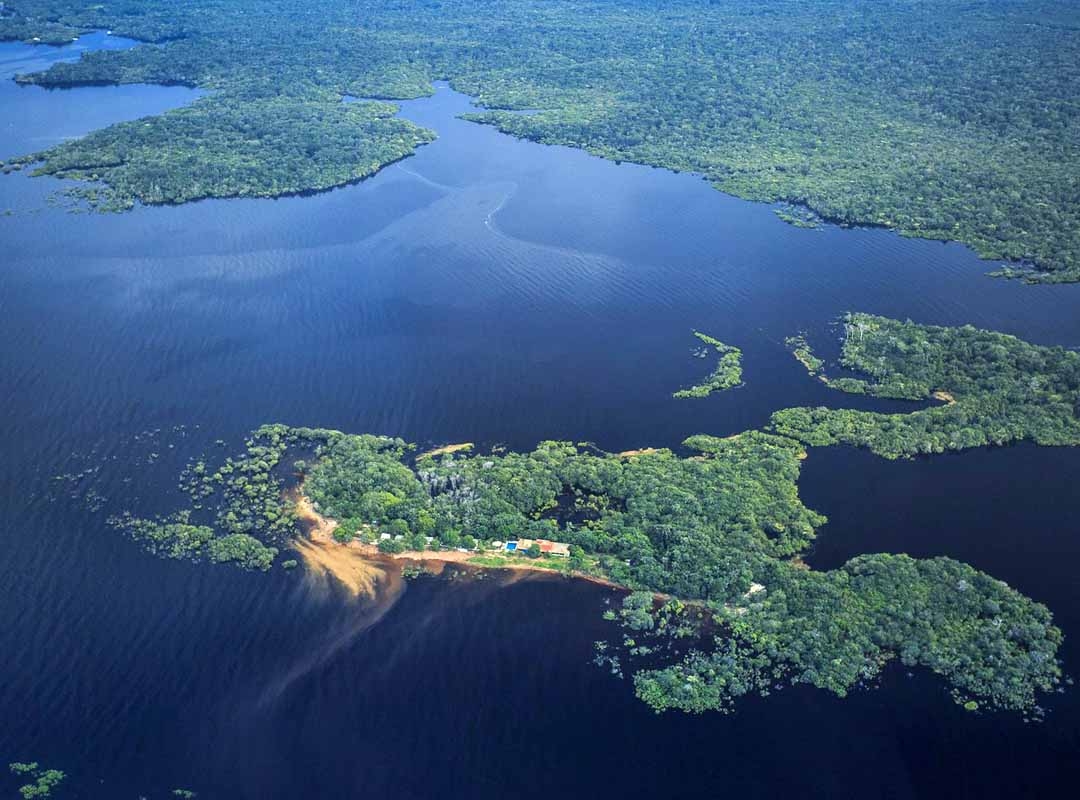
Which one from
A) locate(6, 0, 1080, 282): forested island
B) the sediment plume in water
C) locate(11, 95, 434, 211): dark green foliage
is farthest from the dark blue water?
locate(6, 0, 1080, 282): forested island

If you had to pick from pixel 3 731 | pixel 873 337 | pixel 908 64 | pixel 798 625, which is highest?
pixel 908 64

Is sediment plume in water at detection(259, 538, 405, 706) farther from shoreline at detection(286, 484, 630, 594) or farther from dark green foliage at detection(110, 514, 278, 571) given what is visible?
dark green foliage at detection(110, 514, 278, 571)

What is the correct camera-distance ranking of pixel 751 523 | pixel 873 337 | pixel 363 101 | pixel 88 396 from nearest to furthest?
pixel 751 523 < pixel 88 396 < pixel 873 337 < pixel 363 101

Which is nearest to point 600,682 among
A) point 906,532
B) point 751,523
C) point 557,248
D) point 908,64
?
point 751,523

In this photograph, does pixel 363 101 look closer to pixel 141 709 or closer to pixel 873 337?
pixel 873 337

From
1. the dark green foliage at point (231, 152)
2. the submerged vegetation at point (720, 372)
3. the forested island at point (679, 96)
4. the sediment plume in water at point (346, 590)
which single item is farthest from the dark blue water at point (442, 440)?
the forested island at point (679, 96)

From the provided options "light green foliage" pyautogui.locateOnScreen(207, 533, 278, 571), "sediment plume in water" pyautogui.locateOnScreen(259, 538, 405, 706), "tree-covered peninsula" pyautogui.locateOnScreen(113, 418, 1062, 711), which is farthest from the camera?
"light green foliage" pyautogui.locateOnScreen(207, 533, 278, 571)
